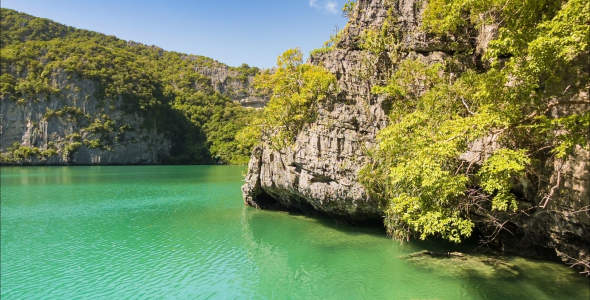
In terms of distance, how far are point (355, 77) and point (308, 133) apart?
311 centimetres

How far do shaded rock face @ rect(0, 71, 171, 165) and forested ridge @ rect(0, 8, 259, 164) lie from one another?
1.73ft

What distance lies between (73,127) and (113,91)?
1066cm

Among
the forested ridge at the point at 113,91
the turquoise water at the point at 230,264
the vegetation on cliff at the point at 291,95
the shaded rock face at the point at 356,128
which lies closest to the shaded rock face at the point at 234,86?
the forested ridge at the point at 113,91

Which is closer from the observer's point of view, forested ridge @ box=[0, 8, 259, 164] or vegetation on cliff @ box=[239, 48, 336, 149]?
vegetation on cliff @ box=[239, 48, 336, 149]

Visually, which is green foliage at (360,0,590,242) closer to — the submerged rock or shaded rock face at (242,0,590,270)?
the submerged rock

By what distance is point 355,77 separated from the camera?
14.2 metres

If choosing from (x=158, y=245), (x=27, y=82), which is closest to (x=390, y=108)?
(x=158, y=245)

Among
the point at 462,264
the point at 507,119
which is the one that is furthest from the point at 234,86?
the point at 507,119

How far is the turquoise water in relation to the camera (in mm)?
8750

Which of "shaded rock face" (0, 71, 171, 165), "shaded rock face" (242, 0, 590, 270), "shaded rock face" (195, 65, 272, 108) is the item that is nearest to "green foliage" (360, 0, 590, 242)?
"shaded rock face" (242, 0, 590, 270)

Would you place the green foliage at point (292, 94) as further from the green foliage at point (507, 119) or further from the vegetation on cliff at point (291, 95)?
the green foliage at point (507, 119)

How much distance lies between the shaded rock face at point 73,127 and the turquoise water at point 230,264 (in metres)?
54.1

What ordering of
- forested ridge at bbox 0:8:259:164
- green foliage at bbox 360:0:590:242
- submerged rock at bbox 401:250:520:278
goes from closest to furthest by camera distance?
green foliage at bbox 360:0:590:242 → submerged rock at bbox 401:250:520:278 → forested ridge at bbox 0:8:259:164

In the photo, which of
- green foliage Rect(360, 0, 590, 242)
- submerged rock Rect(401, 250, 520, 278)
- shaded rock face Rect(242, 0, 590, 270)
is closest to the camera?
green foliage Rect(360, 0, 590, 242)
